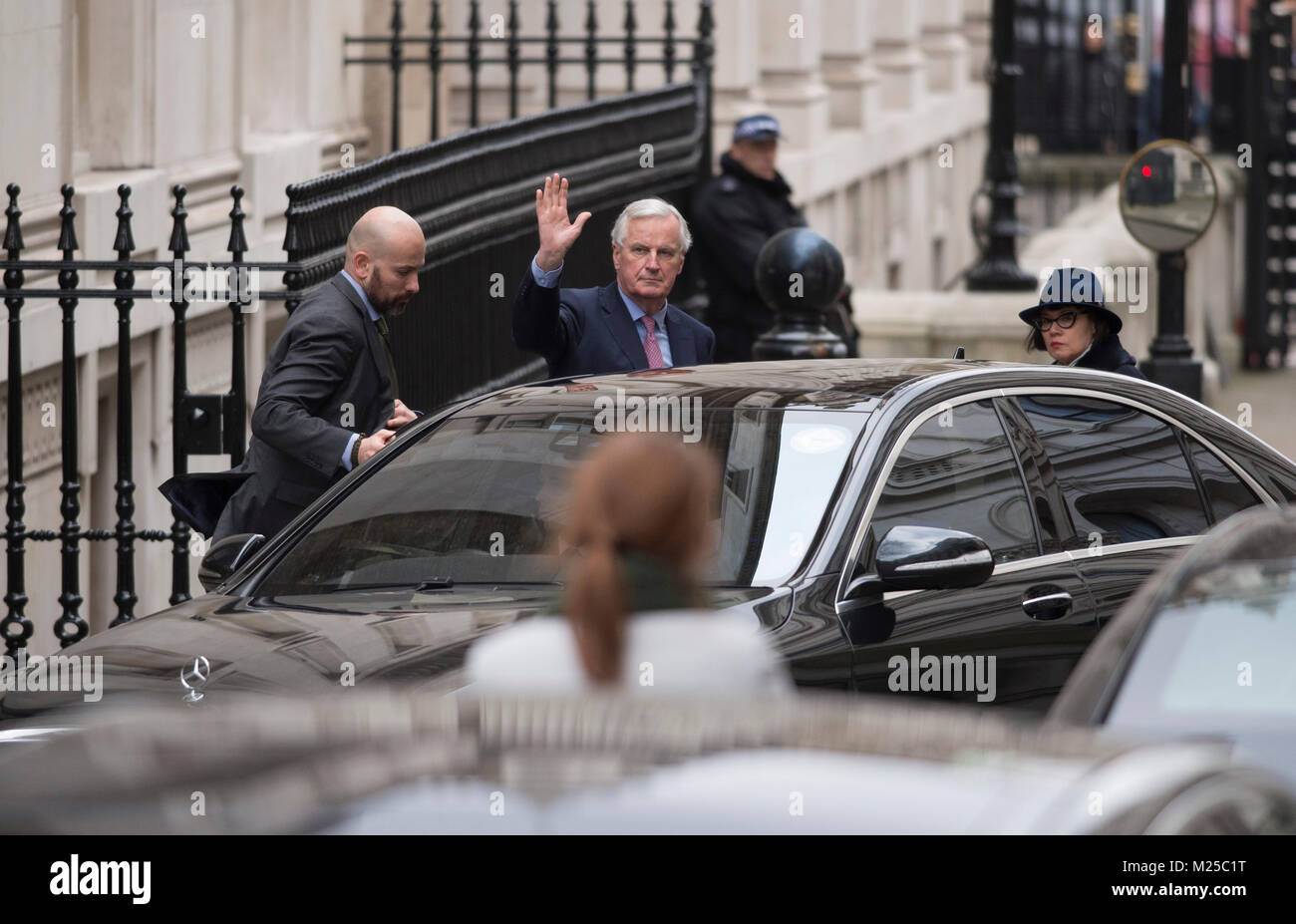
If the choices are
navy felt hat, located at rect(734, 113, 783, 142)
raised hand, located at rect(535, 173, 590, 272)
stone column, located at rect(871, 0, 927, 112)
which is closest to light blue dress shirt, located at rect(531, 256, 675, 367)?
raised hand, located at rect(535, 173, 590, 272)

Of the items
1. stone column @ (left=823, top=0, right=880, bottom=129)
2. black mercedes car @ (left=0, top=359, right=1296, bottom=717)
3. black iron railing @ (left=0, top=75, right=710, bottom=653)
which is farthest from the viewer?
stone column @ (left=823, top=0, right=880, bottom=129)

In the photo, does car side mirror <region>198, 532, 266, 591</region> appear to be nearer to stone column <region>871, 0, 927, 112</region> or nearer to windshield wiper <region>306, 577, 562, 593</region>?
windshield wiper <region>306, 577, 562, 593</region>

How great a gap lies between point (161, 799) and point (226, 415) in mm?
5855

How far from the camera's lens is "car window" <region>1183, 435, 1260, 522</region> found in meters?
6.26

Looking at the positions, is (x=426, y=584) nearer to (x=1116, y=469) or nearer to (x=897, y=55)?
(x=1116, y=469)

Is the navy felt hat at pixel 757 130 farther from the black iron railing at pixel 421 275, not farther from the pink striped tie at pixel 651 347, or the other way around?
the pink striped tie at pixel 651 347

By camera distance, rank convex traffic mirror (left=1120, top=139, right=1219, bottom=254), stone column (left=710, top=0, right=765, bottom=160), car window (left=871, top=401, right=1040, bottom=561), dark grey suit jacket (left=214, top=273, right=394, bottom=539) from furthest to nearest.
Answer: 1. stone column (left=710, top=0, right=765, bottom=160)
2. convex traffic mirror (left=1120, top=139, right=1219, bottom=254)
3. dark grey suit jacket (left=214, top=273, right=394, bottom=539)
4. car window (left=871, top=401, right=1040, bottom=561)

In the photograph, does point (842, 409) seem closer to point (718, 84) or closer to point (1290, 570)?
point (1290, 570)

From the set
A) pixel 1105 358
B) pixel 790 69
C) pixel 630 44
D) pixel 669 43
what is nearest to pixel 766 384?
pixel 1105 358

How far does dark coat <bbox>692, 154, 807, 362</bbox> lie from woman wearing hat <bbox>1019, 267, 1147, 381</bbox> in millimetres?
4066

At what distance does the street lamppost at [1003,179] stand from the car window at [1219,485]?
28.4ft

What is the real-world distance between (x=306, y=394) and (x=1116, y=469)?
2.40 metres

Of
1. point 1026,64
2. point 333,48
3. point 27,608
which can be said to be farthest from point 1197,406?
point 1026,64

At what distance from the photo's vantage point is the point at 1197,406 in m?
6.40
